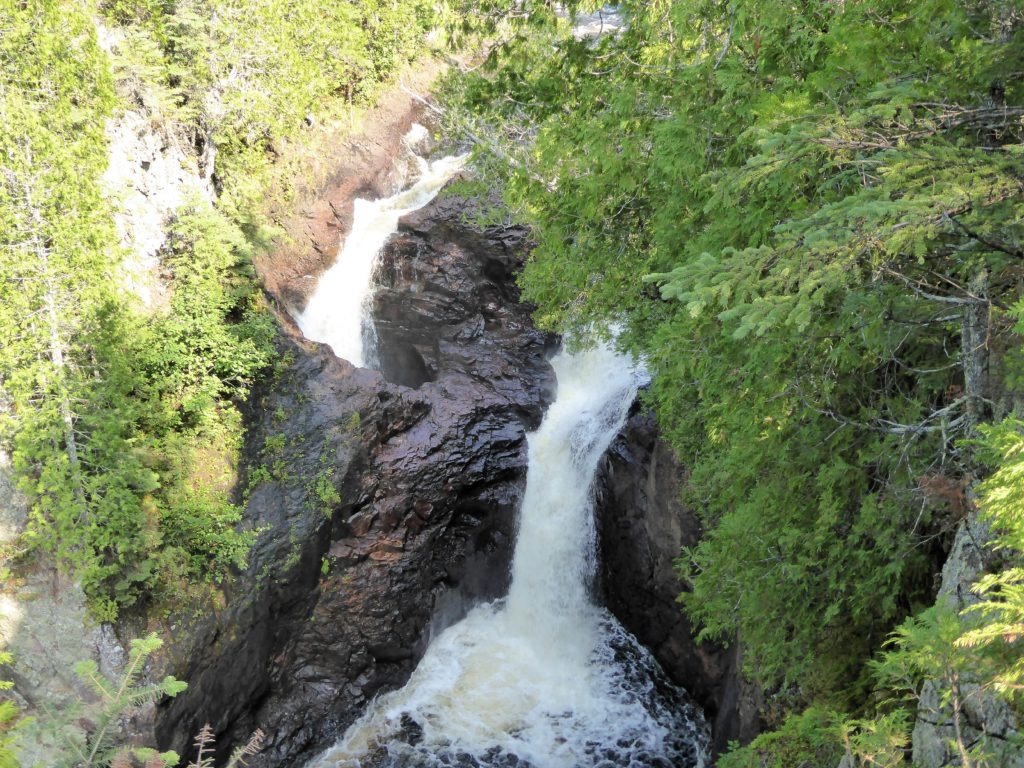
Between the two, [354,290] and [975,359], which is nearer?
[975,359]

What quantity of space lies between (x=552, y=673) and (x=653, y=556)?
9.49 ft

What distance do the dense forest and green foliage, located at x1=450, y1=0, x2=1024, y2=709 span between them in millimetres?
28

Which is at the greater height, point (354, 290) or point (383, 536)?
point (354, 290)

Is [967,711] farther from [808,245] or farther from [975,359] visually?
[808,245]

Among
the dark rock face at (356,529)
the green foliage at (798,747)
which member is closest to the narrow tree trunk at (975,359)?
the green foliage at (798,747)

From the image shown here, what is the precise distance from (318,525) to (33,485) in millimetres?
4174

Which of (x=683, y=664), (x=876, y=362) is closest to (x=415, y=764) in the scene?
(x=683, y=664)

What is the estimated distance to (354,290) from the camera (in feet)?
49.6

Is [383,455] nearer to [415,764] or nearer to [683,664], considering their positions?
[415,764]

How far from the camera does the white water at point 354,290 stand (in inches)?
581

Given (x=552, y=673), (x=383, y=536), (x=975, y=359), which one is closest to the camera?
(x=975, y=359)

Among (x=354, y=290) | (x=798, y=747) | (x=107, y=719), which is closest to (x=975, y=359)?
(x=798, y=747)

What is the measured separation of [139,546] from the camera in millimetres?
8898

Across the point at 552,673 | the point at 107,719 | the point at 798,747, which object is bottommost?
the point at 552,673
